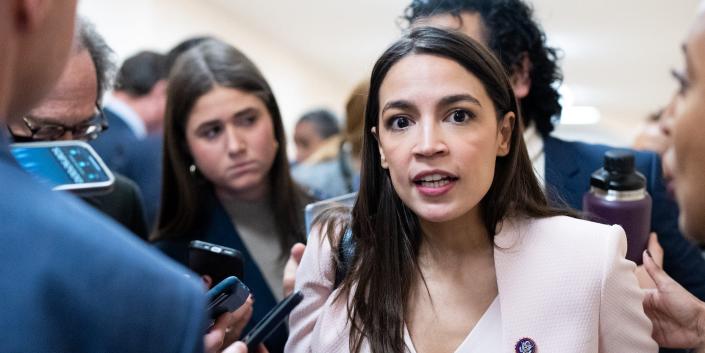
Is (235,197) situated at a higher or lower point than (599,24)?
higher

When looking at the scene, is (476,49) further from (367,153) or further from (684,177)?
(684,177)

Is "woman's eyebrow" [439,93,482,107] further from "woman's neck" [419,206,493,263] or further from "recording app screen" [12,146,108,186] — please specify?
"recording app screen" [12,146,108,186]

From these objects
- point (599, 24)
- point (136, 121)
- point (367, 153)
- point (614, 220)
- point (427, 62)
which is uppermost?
point (427, 62)

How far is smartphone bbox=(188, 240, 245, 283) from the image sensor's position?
1277mm

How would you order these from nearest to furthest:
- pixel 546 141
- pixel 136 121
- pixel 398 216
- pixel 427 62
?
pixel 427 62 → pixel 398 216 → pixel 546 141 → pixel 136 121

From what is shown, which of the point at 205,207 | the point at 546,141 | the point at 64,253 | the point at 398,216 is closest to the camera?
the point at 64,253

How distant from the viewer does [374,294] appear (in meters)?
1.23

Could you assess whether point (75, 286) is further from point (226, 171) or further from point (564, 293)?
point (226, 171)

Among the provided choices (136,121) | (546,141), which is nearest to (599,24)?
(136,121)

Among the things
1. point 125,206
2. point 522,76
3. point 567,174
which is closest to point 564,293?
point 567,174

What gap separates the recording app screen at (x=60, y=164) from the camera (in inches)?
53.1

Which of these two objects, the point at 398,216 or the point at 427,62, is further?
the point at 398,216

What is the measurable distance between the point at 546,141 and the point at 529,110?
0.30 ft

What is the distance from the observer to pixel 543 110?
5.56ft
